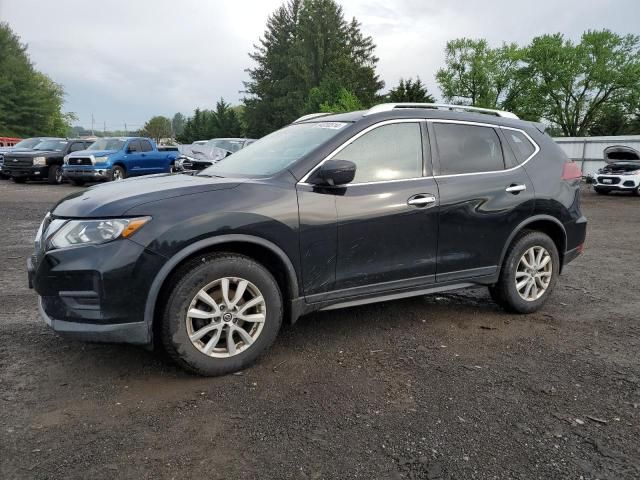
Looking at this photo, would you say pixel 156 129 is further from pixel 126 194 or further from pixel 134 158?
pixel 126 194

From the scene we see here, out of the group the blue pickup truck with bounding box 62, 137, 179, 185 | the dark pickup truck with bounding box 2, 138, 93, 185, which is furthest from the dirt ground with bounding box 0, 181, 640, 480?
the dark pickup truck with bounding box 2, 138, 93, 185

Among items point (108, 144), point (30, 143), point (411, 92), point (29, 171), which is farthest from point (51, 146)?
point (411, 92)

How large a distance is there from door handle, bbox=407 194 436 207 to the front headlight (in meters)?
1.88

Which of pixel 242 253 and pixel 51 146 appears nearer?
pixel 242 253

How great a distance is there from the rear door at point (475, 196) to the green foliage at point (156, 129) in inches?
3982

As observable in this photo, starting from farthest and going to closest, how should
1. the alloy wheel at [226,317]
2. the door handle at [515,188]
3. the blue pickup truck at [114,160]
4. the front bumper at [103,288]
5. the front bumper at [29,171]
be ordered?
the front bumper at [29,171] → the blue pickup truck at [114,160] → the door handle at [515,188] → the alloy wheel at [226,317] → the front bumper at [103,288]

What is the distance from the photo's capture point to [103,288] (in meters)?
2.98

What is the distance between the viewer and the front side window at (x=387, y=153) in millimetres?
3797

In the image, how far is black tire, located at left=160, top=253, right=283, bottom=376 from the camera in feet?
10.3

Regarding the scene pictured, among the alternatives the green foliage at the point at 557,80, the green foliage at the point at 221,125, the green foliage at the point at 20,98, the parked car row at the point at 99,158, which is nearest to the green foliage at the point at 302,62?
the green foliage at the point at 221,125

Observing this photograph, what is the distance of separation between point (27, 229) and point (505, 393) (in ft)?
28.7

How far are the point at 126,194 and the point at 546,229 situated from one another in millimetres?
3616

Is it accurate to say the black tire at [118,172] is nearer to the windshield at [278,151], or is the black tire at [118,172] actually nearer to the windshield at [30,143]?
the windshield at [30,143]

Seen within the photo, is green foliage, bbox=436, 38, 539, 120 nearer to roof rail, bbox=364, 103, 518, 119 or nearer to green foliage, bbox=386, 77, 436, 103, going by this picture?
green foliage, bbox=386, 77, 436, 103
